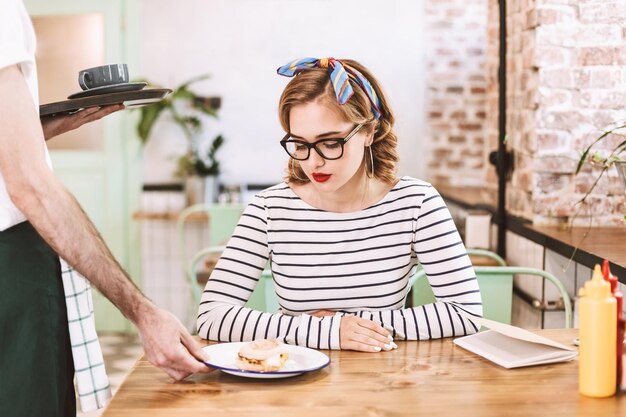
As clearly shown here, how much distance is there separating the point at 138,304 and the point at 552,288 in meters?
1.87

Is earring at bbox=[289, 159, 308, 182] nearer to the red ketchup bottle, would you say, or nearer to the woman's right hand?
the woman's right hand

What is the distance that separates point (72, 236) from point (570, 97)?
2.15 m

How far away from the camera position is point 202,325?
1829 mm

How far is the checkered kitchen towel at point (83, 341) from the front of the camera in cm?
154

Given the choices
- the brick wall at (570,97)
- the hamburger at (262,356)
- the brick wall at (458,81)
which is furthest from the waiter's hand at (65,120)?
the brick wall at (458,81)

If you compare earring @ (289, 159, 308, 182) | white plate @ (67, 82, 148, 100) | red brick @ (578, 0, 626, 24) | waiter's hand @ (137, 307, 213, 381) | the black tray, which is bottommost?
waiter's hand @ (137, 307, 213, 381)

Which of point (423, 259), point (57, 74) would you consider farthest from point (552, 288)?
point (57, 74)

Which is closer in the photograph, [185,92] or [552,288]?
[552,288]

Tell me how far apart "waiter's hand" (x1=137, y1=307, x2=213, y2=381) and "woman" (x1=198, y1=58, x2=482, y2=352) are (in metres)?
0.36

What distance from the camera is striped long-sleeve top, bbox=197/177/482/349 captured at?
1922 millimetres

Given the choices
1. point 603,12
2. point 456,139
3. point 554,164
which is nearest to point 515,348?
point 554,164

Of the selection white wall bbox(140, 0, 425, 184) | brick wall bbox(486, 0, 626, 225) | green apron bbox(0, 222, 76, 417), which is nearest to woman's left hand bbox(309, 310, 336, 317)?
green apron bbox(0, 222, 76, 417)

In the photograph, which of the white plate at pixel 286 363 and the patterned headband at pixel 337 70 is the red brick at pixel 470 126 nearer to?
the patterned headband at pixel 337 70

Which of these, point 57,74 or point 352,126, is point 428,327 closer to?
point 352,126
